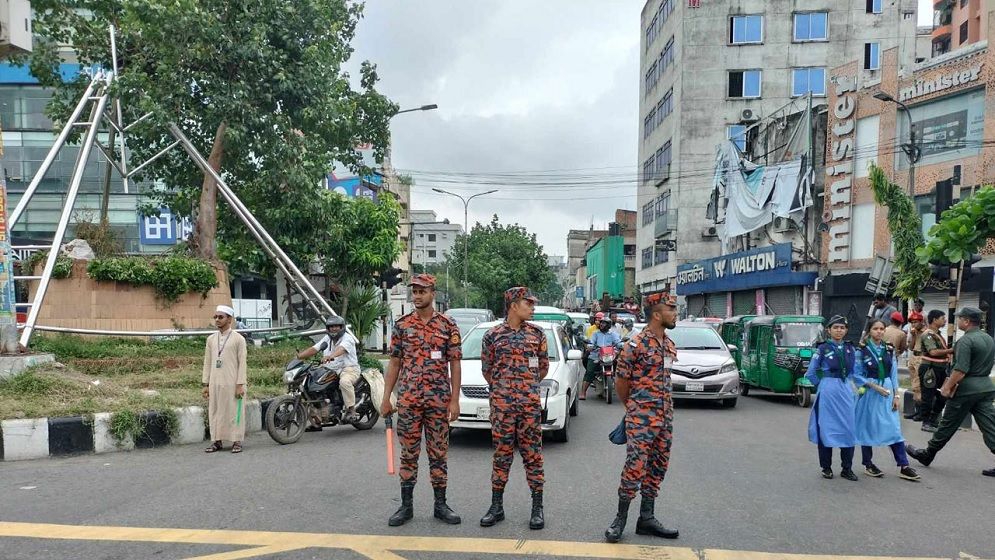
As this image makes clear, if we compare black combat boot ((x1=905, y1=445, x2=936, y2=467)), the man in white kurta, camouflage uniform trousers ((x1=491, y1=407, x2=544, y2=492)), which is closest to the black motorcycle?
the man in white kurta

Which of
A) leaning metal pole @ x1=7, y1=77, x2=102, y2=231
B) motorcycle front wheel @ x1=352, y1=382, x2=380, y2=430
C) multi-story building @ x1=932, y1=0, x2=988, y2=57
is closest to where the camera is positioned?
motorcycle front wheel @ x1=352, y1=382, x2=380, y2=430

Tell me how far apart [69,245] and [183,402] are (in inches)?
261

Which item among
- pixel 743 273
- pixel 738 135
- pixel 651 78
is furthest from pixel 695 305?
pixel 651 78

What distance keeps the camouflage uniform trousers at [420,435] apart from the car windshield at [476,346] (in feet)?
12.9

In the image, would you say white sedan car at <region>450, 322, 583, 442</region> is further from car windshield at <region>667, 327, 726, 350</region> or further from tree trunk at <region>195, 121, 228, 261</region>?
tree trunk at <region>195, 121, 228, 261</region>

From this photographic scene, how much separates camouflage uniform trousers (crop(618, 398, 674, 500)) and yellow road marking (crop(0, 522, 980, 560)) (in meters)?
0.40

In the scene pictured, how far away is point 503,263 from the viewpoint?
57812mm

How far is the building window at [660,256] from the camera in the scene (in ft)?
152

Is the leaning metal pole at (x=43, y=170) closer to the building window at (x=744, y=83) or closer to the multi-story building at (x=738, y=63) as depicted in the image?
the multi-story building at (x=738, y=63)

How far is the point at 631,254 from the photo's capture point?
242 ft

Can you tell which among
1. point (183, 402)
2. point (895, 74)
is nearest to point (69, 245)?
point (183, 402)

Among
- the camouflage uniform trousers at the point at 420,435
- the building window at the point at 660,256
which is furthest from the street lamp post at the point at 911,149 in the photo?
the building window at the point at 660,256

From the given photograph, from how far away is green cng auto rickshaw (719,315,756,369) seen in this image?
49.4ft

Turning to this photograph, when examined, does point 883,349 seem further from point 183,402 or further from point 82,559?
point 183,402
